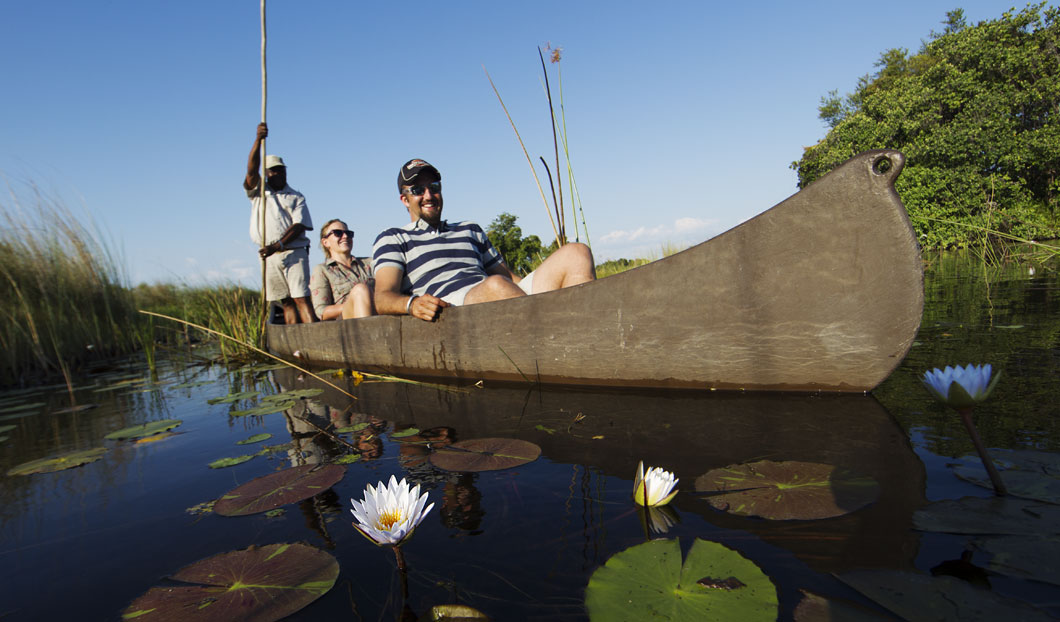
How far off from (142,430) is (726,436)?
2562 mm

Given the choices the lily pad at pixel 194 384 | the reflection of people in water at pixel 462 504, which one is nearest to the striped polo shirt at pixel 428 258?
the reflection of people in water at pixel 462 504

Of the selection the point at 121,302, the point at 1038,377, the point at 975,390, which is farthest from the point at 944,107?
the point at 121,302

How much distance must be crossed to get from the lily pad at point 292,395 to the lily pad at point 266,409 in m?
0.08

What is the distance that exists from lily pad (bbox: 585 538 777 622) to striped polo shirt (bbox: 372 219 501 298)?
229cm

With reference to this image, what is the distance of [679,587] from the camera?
30.7 inches

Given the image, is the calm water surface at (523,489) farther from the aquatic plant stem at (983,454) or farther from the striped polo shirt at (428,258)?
the striped polo shirt at (428,258)

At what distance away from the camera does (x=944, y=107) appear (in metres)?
14.8

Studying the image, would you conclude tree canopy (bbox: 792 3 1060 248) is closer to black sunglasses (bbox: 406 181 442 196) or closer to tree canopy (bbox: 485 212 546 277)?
tree canopy (bbox: 485 212 546 277)

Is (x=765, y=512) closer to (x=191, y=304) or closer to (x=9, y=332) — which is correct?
(x=9, y=332)

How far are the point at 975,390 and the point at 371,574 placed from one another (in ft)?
3.56

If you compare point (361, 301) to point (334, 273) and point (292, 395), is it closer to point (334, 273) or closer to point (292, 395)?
point (292, 395)

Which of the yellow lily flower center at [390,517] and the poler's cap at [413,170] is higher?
the poler's cap at [413,170]

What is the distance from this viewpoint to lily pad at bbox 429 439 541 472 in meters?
1.45

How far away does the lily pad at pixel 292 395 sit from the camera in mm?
2830
